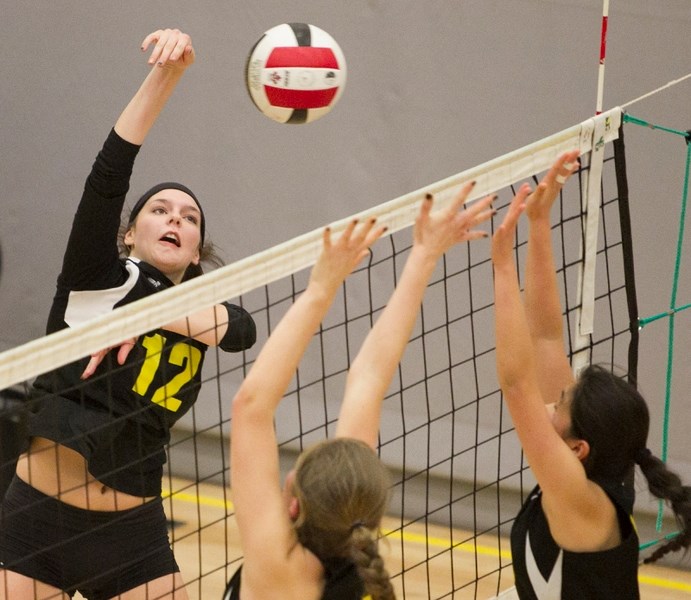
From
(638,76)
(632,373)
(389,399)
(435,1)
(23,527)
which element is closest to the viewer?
(23,527)

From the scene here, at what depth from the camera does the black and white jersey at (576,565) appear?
106 inches

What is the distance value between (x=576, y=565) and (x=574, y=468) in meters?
0.25

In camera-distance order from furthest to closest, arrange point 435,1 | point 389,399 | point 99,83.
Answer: point 99,83
point 389,399
point 435,1

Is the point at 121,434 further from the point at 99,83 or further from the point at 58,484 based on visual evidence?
the point at 99,83

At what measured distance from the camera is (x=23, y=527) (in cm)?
324

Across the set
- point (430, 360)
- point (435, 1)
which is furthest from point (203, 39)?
point (430, 360)

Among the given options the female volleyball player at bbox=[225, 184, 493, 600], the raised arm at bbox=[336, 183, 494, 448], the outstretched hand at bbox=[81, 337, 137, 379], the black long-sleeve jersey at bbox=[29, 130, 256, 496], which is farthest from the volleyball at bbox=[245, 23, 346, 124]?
the female volleyball player at bbox=[225, 184, 493, 600]

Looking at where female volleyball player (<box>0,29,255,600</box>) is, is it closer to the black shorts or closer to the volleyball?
the black shorts

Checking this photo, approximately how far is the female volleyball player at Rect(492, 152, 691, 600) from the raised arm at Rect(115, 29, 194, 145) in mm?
1130

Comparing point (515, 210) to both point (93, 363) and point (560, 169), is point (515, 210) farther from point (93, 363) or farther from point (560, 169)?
point (93, 363)

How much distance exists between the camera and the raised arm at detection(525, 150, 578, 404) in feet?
9.87

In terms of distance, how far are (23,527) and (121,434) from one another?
36cm

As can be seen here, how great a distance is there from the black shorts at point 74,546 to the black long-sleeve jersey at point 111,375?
12 cm

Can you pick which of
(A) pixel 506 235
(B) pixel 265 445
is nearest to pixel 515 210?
(A) pixel 506 235
